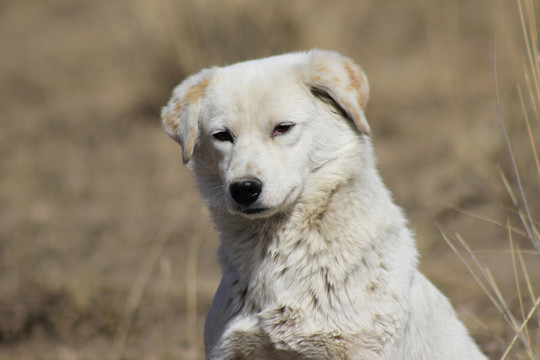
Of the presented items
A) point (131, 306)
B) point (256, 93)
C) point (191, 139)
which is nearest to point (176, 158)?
point (131, 306)

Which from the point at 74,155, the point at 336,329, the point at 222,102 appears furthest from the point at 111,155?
the point at 336,329

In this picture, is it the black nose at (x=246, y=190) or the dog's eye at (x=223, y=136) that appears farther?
the dog's eye at (x=223, y=136)

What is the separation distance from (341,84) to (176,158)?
5.94 metres

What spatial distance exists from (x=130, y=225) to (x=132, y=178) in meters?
1.16

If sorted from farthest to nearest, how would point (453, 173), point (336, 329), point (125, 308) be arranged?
point (453, 173) < point (125, 308) < point (336, 329)

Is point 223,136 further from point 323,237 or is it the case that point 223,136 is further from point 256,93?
point 323,237

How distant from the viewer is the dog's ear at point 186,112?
10.9ft

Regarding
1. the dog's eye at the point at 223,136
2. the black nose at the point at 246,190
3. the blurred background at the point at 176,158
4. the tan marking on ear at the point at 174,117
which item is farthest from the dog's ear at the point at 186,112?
the blurred background at the point at 176,158

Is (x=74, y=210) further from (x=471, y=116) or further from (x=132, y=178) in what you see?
(x=471, y=116)

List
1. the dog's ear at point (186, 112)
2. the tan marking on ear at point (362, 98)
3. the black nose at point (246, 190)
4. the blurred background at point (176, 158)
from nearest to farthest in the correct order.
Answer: the black nose at point (246, 190)
the tan marking on ear at point (362, 98)
the dog's ear at point (186, 112)
the blurred background at point (176, 158)

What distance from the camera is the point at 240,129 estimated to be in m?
3.12

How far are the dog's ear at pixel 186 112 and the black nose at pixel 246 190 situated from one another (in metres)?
0.46

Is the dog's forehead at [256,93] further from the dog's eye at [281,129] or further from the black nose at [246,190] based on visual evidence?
the black nose at [246,190]

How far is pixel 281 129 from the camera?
10.3 ft
